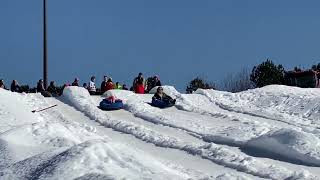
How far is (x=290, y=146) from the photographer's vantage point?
1240 cm

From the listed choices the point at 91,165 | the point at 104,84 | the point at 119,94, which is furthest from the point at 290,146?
the point at 104,84

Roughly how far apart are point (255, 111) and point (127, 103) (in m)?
4.32

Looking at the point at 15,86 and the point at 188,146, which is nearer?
the point at 188,146

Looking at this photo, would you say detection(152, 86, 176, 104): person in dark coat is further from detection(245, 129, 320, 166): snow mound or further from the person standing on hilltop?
detection(245, 129, 320, 166): snow mound

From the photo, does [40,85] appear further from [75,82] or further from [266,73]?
[266,73]

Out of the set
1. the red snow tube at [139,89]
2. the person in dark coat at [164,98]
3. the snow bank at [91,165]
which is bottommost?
the snow bank at [91,165]

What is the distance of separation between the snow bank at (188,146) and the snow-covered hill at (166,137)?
18mm

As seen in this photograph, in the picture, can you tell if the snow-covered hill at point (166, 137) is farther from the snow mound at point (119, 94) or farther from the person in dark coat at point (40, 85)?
the person in dark coat at point (40, 85)

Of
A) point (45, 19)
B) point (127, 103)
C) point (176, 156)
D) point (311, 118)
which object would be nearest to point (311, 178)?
point (176, 156)

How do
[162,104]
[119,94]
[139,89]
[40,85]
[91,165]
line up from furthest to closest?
[139,89] < [40,85] < [119,94] < [162,104] < [91,165]

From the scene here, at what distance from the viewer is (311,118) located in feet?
65.8

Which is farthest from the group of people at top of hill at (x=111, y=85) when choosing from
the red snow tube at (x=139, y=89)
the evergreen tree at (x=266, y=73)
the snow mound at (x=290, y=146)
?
the evergreen tree at (x=266, y=73)

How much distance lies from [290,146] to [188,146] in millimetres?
2222

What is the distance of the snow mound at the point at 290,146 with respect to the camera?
1195cm
